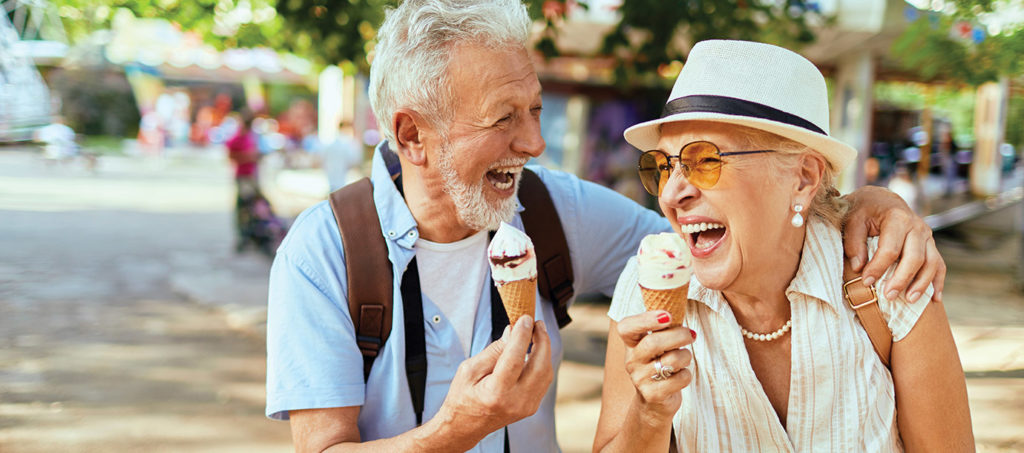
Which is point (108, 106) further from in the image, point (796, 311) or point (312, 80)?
point (796, 311)

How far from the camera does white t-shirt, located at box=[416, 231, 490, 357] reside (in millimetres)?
2459

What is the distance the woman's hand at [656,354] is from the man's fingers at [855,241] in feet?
1.77

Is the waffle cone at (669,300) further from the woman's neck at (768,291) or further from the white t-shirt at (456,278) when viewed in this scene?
the white t-shirt at (456,278)

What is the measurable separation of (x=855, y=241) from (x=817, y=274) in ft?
0.49

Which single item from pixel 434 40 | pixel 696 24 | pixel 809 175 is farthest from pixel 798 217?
pixel 696 24

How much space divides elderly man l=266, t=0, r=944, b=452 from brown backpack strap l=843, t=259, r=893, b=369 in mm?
55

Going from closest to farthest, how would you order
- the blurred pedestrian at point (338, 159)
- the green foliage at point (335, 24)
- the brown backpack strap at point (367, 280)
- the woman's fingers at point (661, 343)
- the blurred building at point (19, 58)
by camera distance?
the woman's fingers at point (661, 343) < the brown backpack strap at point (367, 280) < the green foliage at point (335, 24) < the blurred building at point (19, 58) < the blurred pedestrian at point (338, 159)

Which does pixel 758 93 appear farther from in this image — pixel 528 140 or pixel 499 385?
pixel 499 385

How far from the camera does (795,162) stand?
6.84ft

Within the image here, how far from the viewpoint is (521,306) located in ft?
6.78

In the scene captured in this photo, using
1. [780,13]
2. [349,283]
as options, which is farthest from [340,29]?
[349,283]

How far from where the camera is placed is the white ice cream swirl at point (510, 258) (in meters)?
2.06

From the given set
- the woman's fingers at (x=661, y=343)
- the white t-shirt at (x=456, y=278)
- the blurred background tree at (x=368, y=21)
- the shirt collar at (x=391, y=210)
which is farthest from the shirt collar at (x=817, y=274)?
the blurred background tree at (x=368, y=21)

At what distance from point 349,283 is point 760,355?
1180 millimetres
